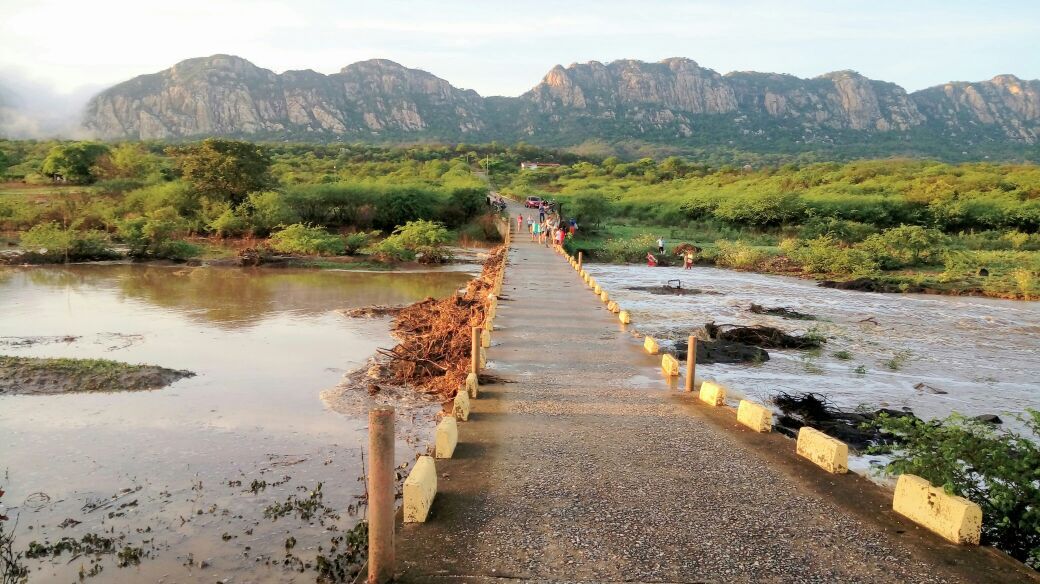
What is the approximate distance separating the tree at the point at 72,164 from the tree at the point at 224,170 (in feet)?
51.2

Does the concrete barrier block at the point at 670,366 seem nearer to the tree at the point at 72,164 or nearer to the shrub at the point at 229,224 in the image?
the shrub at the point at 229,224

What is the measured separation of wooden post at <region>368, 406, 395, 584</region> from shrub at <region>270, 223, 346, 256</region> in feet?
107

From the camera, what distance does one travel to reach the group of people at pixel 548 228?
35.2 meters

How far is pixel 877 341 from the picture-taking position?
1864cm

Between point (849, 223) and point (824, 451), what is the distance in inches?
1458

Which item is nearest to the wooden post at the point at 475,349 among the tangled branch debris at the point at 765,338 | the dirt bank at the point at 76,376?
the dirt bank at the point at 76,376

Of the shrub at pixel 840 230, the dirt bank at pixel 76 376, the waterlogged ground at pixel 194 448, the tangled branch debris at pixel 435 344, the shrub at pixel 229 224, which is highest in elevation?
the shrub at pixel 840 230

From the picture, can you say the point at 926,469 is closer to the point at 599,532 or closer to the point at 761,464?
the point at 761,464

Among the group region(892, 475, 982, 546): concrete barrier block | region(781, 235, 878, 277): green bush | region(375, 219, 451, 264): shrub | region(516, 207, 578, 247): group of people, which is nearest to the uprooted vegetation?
region(892, 475, 982, 546): concrete barrier block

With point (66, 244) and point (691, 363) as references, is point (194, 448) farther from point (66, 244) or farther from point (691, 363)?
point (66, 244)

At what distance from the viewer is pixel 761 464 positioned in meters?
7.18

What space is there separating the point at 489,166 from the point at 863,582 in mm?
83186

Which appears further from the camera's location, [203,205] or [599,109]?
[599,109]

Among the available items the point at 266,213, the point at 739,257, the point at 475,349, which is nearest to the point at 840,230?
the point at 739,257
